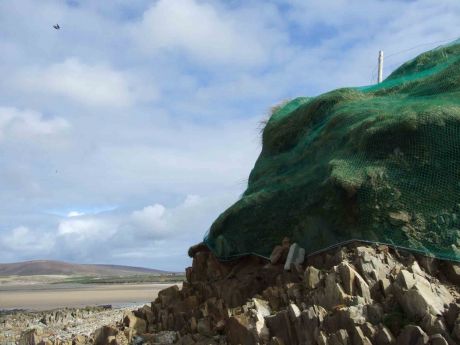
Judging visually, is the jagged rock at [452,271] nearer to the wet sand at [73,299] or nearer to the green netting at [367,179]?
the green netting at [367,179]

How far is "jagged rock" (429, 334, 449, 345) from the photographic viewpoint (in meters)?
6.75

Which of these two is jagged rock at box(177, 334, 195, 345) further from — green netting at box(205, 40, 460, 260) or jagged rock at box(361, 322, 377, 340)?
jagged rock at box(361, 322, 377, 340)

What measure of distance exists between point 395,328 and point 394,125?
13.5ft

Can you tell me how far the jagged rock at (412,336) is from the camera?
22.8ft

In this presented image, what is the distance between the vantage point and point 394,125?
10.3 metres

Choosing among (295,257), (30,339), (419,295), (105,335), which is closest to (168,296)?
(105,335)

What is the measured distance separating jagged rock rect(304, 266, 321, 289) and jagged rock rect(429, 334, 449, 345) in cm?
224

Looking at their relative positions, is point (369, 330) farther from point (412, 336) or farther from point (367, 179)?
point (367, 179)

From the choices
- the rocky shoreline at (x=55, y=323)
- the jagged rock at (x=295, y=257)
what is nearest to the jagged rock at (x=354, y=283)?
the jagged rock at (x=295, y=257)

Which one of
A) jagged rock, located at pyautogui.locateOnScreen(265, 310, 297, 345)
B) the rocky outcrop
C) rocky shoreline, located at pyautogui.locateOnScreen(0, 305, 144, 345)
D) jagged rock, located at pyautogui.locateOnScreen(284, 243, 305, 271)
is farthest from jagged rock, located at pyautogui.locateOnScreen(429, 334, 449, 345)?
rocky shoreline, located at pyautogui.locateOnScreen(0, 305, 144, 345)

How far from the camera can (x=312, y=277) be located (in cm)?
894

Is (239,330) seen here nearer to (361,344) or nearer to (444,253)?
(361,344)

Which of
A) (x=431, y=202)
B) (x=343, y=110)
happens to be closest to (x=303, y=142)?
(x=343, y=110)

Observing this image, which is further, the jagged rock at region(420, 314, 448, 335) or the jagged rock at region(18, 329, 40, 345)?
the jagged rock at region(18, 329, 40, 345)
